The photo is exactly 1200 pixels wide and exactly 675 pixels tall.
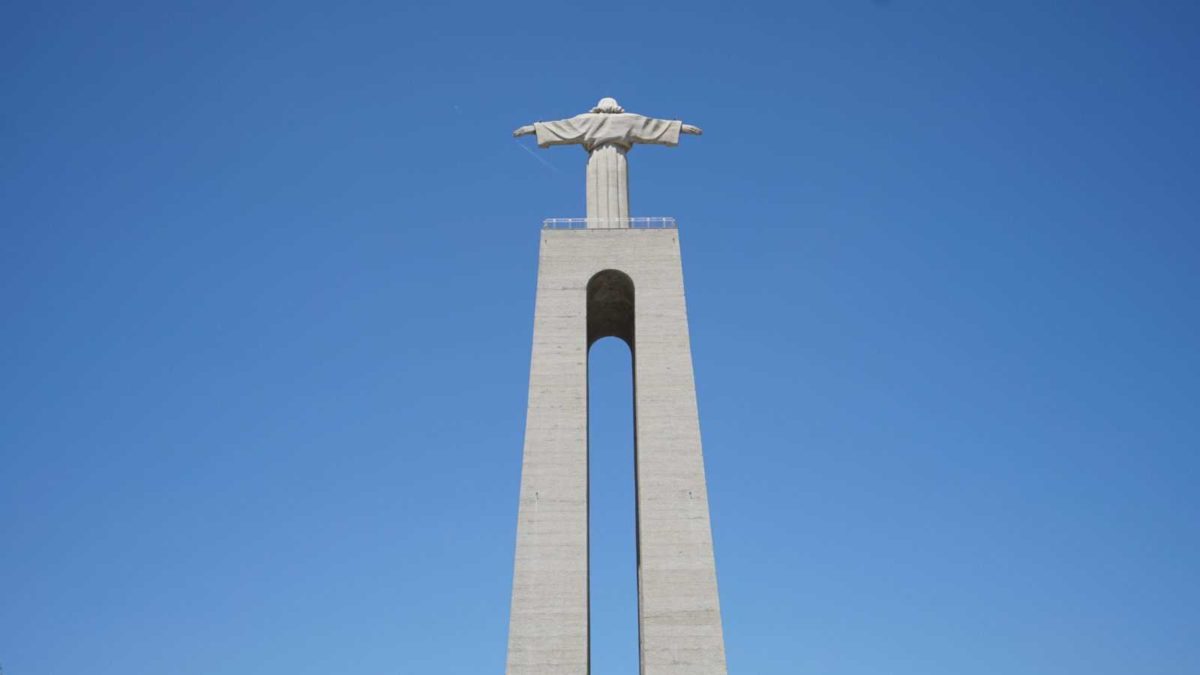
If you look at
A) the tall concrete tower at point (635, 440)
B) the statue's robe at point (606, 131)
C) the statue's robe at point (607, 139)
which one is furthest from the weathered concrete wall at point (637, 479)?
the statue's robe at point (606, 131)

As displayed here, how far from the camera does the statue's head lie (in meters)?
27.0

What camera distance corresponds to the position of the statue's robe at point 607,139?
26.3 m

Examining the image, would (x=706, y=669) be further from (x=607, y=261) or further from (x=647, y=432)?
(x=607, y=261)

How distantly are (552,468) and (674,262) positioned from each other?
533cm

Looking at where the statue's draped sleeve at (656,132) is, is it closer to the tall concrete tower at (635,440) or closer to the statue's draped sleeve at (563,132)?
the tall concrete tower at (635,440)

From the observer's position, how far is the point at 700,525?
2222 centimetres

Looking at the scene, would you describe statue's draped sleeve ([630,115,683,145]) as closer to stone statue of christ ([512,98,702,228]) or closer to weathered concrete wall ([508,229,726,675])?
stone statue of christ ([512,98,702,228])

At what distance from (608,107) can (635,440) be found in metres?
7.98

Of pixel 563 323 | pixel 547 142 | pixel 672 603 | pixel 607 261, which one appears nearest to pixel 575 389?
pixel 563 323

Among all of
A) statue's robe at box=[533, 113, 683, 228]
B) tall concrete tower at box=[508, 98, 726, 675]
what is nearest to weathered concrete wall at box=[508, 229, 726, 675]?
tall concrete tower at box=[508, 98, 726, 675]

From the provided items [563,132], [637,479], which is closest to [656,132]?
[563,132]

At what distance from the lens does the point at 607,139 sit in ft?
Answer: 87.4

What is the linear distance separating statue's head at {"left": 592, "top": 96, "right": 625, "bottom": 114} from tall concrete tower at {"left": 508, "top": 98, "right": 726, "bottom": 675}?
1.1 inches

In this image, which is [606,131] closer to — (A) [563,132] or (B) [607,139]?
(B) [607,139]
